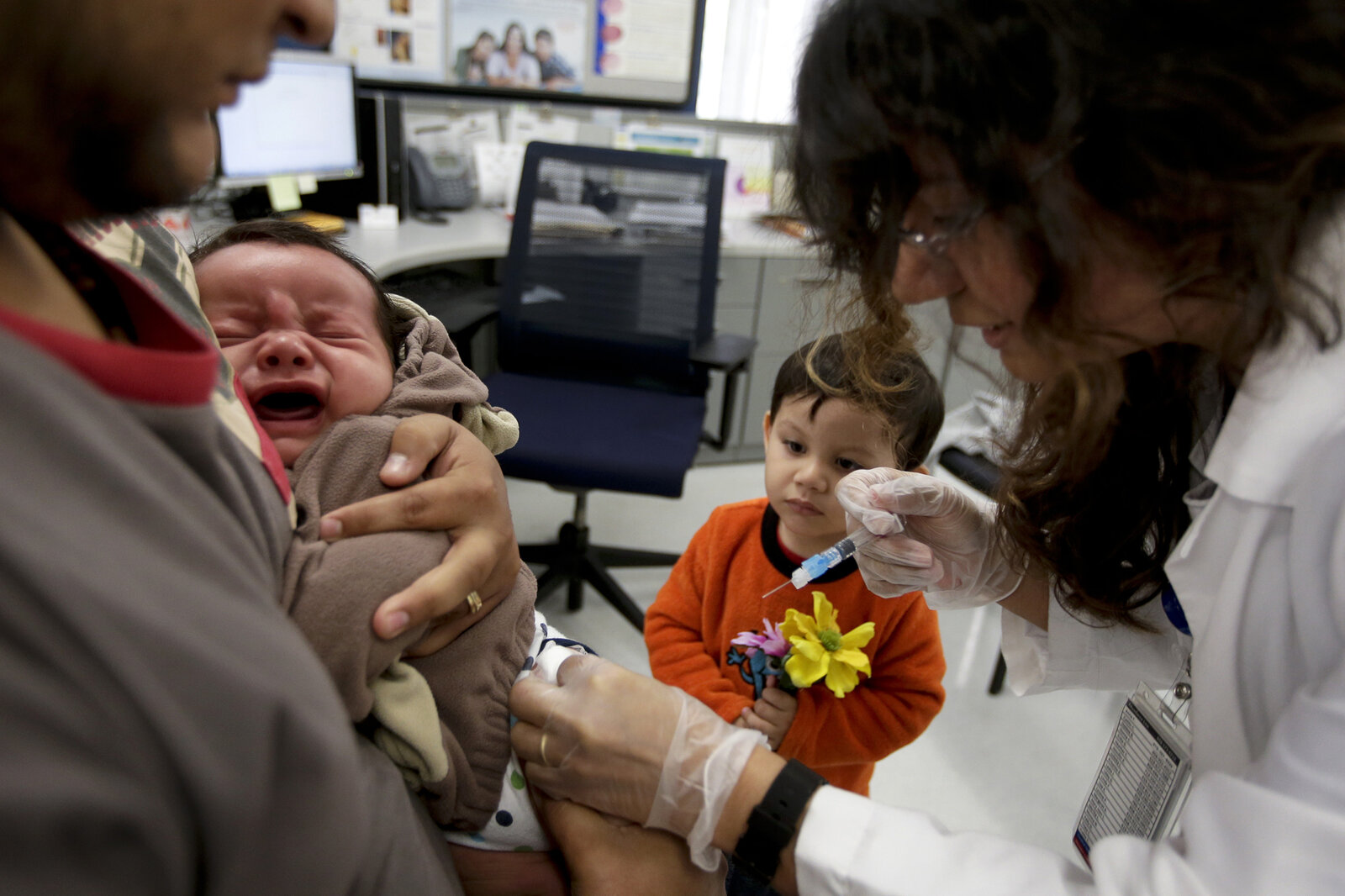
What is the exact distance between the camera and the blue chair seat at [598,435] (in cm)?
194

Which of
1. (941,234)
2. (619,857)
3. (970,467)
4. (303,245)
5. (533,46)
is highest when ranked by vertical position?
(533,46)

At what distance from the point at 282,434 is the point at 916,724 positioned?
3.04 feet

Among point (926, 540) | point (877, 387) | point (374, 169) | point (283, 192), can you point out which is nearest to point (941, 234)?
point (877, 387)

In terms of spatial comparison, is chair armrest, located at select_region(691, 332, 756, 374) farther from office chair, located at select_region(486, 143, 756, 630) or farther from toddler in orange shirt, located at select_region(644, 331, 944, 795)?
toddler in orange shirt, located at select_region(644, 331, 944, 795)

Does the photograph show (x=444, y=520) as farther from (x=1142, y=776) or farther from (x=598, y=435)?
(x=598, y=435)

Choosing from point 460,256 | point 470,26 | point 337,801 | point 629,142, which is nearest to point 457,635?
point 337,801

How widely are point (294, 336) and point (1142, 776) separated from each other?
1101 mm

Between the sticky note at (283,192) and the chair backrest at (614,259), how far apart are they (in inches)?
32.7

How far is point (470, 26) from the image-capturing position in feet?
10.9

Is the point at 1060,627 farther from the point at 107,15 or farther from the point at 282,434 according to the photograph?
the point at 107,15

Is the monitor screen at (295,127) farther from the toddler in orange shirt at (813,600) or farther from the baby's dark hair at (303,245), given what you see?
the toddler in orange shirt at (813,600)

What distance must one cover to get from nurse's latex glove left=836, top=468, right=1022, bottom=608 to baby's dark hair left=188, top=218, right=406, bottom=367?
24.8 inches

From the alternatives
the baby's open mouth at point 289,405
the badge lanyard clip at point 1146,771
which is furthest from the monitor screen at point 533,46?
the badge lanyard clip at point 1146,771

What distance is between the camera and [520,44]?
134 inches
